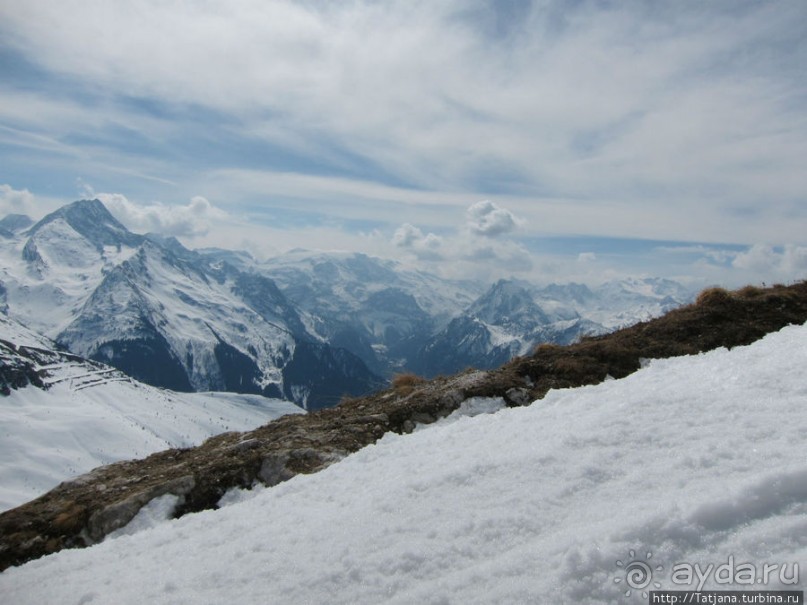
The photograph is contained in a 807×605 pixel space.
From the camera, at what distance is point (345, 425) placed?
16.7 metres

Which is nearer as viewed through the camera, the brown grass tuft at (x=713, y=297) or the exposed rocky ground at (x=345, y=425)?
the exposed rocky ground at (x=345, y=425)

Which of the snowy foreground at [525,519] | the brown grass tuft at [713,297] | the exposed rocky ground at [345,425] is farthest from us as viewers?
the brown grass tuft at [713,297]

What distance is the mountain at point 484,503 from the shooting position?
6348 millimetres

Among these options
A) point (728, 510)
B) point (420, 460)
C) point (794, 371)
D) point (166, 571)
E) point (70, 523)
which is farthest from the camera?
point (70, 523)

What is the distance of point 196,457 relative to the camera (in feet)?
56.4

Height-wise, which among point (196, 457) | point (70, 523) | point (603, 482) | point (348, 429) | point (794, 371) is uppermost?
point (794, 371)

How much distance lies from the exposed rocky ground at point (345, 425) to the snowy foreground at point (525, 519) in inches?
63.7

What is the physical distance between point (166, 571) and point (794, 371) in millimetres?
13595

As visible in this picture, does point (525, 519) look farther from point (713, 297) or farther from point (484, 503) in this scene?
point (713, 297)

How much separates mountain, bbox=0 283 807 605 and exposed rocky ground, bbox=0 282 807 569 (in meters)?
0.09

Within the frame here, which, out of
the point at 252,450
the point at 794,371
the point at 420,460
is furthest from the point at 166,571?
the point at 794,371

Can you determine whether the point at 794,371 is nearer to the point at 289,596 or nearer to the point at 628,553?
the point at 628,553

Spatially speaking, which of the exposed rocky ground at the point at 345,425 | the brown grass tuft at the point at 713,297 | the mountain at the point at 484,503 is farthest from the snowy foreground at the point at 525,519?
the brown grass tuft at the point at 713,297

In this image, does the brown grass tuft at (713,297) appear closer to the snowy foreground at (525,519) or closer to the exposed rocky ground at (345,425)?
the exposed rocky ground at (345,425)
